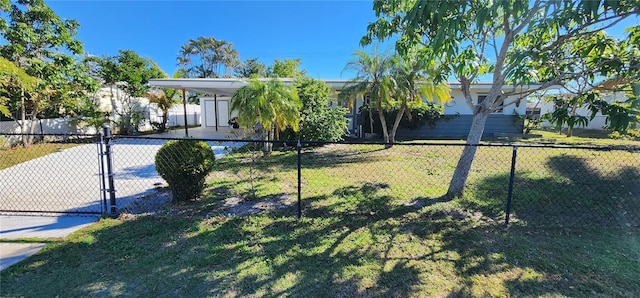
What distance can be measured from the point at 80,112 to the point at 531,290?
706 inches

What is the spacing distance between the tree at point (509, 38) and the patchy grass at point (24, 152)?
399 inches

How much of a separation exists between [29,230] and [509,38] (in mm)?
7061

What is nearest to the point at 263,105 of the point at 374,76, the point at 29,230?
the point at 29,230

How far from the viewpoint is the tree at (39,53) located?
32.8ft

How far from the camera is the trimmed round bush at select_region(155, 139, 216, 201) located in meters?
4.65

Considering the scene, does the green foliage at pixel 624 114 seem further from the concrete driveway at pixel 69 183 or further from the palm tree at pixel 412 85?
the palm tree at pixel 412 85

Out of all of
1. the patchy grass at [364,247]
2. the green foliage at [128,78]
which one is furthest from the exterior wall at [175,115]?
the patchy grass at [364,247]

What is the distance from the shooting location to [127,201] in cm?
510

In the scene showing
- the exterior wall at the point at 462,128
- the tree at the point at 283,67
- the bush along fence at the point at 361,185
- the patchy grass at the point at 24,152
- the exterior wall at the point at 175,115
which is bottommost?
the bush along fence at the point at 361,185

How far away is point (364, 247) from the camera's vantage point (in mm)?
3469

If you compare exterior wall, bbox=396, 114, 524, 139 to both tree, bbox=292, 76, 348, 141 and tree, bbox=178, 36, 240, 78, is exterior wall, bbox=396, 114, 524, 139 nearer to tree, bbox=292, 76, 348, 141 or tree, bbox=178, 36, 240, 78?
tree, bbox=292, 76, 348, 141

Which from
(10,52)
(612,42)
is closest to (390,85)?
(612,42)

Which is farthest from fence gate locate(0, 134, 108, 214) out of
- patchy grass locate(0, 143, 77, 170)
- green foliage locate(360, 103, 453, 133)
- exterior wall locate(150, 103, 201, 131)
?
green foliage locate(360, 103, 453, 133)

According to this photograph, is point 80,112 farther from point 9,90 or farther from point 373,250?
point 373,250
